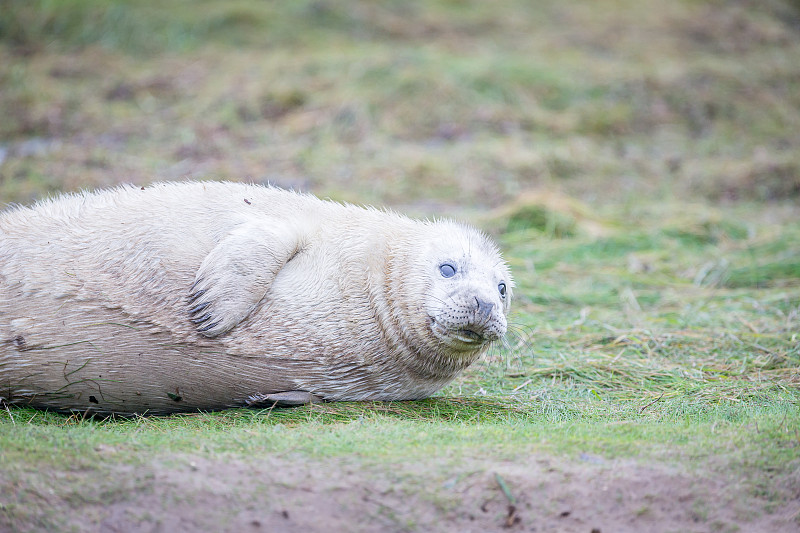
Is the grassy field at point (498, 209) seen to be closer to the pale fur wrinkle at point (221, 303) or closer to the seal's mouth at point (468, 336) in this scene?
the pale fur wrinkle at point (221, 303)

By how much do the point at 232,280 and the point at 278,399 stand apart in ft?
2.02

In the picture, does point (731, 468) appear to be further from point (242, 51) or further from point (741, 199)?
point (242, 51)

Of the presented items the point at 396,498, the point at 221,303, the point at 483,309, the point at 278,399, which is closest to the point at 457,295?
the point at 483,309

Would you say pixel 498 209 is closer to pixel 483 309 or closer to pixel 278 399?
pixel 483 309

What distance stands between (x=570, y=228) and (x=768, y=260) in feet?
5.78

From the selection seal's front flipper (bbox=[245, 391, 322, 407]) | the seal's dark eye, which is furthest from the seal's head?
seal's front flipper (bbox=[245, 391, 322, 407])

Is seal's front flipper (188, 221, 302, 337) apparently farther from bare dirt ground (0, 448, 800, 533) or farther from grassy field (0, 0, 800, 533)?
bare dirt ground (0, 448, 800, 533)

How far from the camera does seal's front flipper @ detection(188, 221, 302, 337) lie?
13.2ft

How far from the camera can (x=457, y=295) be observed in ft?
13.9

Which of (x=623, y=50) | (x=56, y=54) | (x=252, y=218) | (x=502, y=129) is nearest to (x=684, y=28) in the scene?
(x=623, y=50)

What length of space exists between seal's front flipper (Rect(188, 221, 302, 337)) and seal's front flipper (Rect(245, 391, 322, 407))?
367 mm

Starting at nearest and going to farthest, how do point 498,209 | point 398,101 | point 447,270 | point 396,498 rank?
point 396,498 → point 447,270 → point 498,209 → point 398,101

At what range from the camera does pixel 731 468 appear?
3.43 m

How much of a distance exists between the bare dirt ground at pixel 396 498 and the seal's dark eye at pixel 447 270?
1.29 meters
